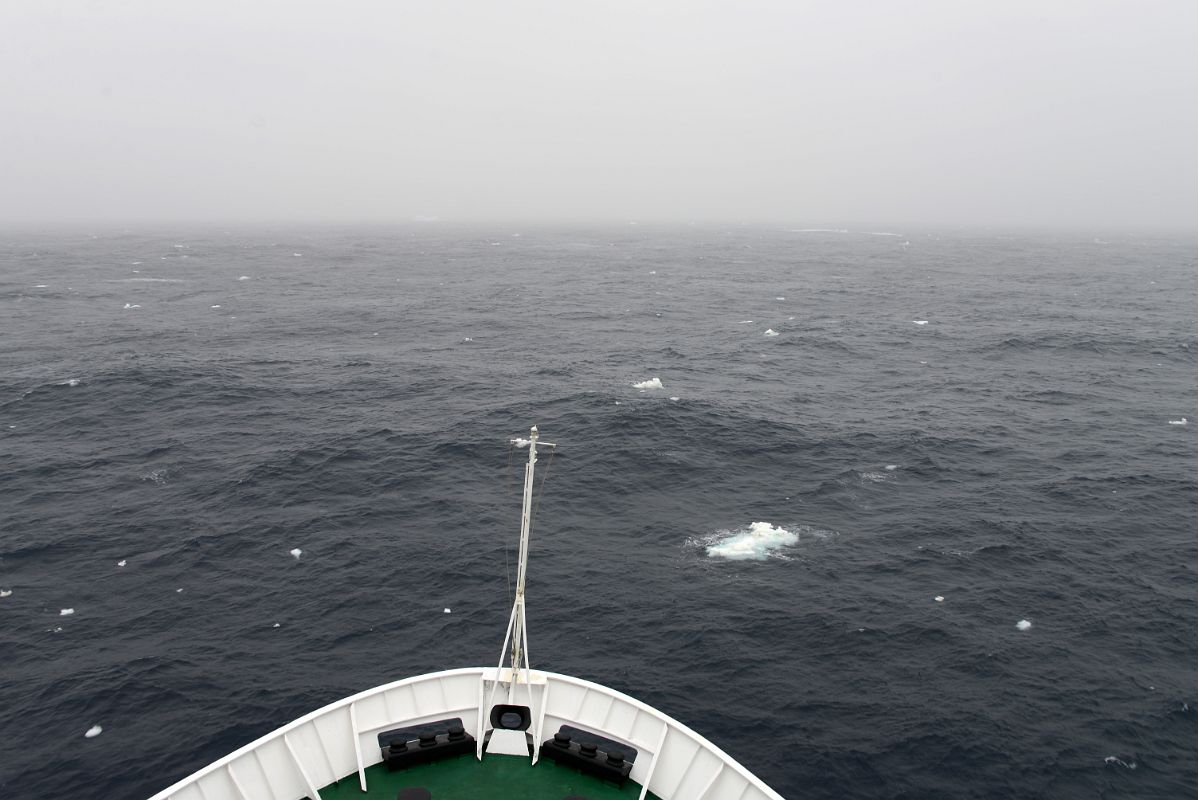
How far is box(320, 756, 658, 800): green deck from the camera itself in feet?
70.4

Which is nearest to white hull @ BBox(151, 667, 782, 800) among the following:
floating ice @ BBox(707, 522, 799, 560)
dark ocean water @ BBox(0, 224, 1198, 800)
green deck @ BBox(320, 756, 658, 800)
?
green deck @ BBox(320, 756, 658, 800)

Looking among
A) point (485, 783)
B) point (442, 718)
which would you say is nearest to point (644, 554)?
point (442, 718)

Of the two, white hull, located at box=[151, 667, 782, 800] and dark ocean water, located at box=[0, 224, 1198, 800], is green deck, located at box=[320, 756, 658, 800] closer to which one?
white hull, located at box=[151, 667, 782, 800]

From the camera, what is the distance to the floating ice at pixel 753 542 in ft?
175

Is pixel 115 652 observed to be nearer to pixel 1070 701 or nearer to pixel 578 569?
pixel 578 569

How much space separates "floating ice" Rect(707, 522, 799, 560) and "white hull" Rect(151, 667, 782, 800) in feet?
99.3

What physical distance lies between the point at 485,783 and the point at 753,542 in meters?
36.2

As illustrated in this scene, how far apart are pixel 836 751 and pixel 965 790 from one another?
5625 mm

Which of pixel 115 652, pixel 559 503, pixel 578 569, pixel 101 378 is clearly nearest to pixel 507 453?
pixel 559 503

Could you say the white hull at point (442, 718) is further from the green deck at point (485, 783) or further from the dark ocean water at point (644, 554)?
the dark ocean water at point (644, 554)

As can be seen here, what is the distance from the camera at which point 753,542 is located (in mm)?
54906

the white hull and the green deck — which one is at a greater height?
the white hull

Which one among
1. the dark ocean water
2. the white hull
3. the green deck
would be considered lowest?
the dark ocean water

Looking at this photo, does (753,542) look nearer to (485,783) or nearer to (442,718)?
(442,718)
